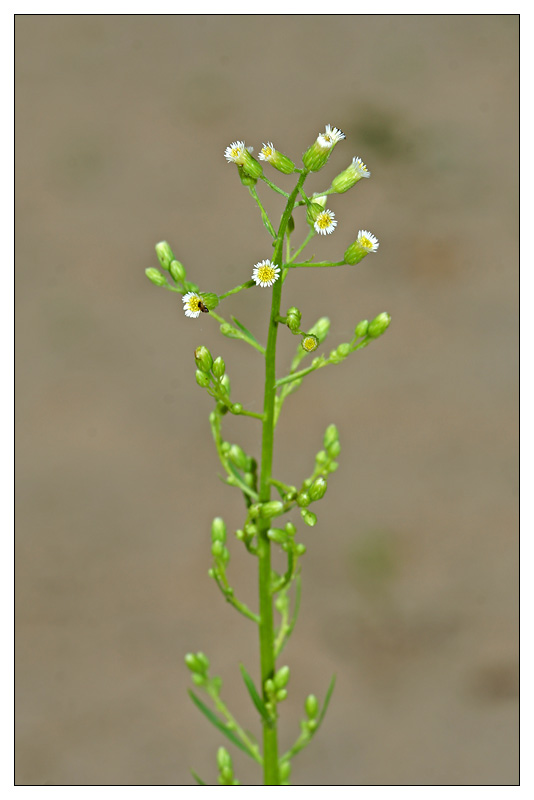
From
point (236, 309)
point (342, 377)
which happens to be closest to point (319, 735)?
point (342, 377)

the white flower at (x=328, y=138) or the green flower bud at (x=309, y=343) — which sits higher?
the white flower at (x=328, y=138)

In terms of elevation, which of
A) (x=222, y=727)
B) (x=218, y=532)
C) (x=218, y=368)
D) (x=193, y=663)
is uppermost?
(x=218, y=368)

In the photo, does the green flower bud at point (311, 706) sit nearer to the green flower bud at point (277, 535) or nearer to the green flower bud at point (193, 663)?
the green flower bud at point (193, 663)

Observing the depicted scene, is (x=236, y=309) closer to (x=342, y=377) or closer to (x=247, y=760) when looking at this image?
(x=342, y=377)

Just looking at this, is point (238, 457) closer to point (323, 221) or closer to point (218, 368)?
point (218, 368)

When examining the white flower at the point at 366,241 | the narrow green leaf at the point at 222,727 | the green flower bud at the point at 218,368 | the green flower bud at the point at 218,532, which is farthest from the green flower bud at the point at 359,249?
the narrow green leaf at the point at 222,727

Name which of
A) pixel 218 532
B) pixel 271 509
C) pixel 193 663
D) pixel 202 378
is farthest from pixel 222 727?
pixel 202 378
